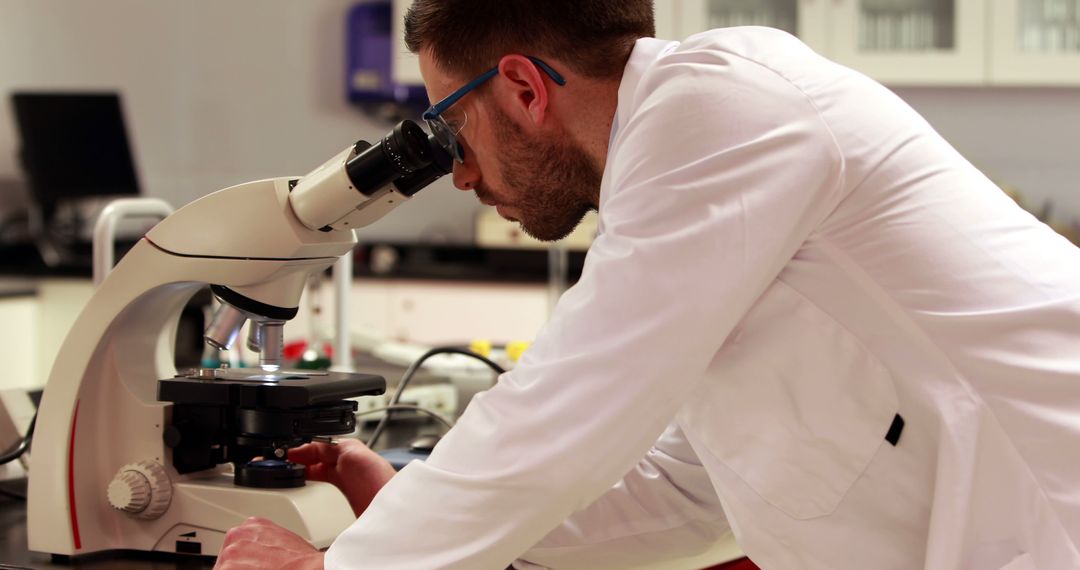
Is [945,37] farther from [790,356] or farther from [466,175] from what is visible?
[790,356]

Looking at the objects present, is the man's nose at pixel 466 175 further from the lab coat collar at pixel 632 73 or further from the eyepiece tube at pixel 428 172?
the lab coat collar at pixel 632 73

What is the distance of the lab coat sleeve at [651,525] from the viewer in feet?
4.14

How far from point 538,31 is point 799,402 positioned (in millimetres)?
423

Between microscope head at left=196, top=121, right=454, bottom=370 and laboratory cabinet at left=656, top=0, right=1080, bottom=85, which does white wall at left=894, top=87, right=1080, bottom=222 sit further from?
microscope head at left=196, top=121, right=454, bottom=370

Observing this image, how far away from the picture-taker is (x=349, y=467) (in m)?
1.30

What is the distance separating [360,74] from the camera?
4422 mm

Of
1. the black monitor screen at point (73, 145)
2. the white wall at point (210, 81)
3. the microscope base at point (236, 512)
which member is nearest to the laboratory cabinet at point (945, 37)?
the white wall at point (210, 81)

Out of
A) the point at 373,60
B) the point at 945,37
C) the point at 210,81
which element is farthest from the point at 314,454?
the point at 210,81

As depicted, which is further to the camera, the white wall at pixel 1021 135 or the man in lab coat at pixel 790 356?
the white wall at pixel 1021 135

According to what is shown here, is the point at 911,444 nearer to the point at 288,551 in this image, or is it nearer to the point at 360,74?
the point at 288,551

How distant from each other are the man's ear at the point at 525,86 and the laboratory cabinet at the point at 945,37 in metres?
2.86

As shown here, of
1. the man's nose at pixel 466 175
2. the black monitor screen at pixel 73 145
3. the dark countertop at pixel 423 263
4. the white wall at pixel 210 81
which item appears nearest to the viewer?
the man's nose at pixel 466 175

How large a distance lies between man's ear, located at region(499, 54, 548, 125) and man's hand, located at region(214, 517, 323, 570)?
0.45 meters

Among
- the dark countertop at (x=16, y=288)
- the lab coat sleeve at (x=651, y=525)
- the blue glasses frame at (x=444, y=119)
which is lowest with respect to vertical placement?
the dark countertop at (x=16, y=288)
